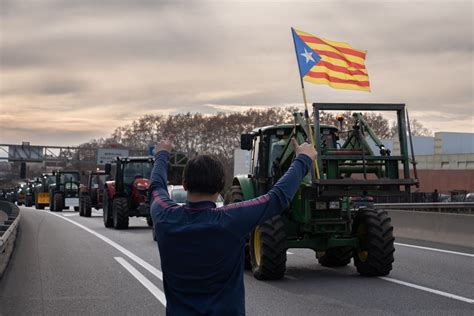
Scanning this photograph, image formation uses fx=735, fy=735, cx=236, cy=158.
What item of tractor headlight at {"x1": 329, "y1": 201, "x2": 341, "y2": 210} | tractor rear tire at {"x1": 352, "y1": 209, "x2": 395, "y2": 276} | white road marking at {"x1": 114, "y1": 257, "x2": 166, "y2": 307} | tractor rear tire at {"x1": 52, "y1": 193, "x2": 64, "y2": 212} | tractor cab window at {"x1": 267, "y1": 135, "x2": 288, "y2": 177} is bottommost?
white road marking at {"x1": 114, "y1": 257, "x2": 166, "y2": 307}

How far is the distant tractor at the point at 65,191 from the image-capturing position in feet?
157

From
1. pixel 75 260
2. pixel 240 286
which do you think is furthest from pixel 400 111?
pixel 240 286

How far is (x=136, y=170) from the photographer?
2747cm

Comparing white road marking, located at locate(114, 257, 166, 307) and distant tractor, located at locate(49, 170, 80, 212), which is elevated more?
distant tractor, located at locate(49, 170, 80, 212)

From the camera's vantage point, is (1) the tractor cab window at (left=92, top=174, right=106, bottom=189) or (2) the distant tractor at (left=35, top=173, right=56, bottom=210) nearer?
(1) the tractor cab window at (left=92, top=174, right=106, bottom=189)

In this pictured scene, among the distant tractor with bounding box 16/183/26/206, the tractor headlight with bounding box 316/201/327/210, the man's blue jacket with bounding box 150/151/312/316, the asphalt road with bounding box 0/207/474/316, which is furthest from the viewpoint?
the distant tractor with bounding box 16/183/26/206

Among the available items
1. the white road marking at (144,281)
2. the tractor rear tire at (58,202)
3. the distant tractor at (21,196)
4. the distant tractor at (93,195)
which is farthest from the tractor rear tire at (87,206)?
the distant tractor at (21,196)

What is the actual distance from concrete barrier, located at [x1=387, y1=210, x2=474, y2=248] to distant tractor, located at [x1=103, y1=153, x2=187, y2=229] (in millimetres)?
7666

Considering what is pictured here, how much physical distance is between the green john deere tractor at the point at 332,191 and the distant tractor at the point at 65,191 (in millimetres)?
36672

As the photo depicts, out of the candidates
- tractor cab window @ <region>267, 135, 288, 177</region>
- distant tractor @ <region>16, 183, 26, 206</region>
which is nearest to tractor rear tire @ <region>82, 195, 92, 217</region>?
tractor cab window @ <region>267, 135, 288, 177</region>

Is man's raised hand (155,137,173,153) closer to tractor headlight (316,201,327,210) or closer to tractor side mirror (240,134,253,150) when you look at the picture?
tractor headlight (316,201,327,210)

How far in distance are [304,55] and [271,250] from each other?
3.34 m

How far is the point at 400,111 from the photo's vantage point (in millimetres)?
11945

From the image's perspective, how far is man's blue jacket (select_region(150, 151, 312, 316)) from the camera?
133 inches
